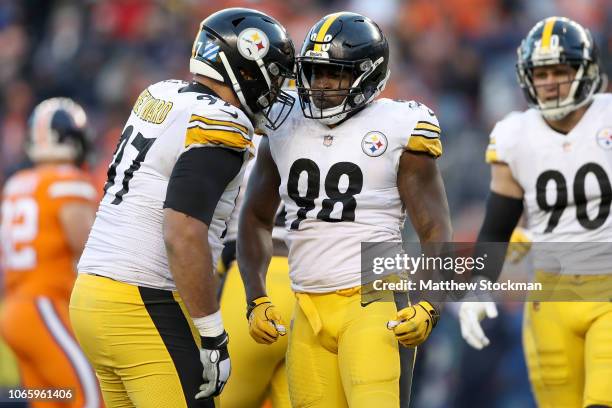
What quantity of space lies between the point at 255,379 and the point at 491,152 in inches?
58.7

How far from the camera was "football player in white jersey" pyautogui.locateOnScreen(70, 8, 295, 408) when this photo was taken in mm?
3789

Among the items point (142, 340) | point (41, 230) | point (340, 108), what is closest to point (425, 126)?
point (340, 108)

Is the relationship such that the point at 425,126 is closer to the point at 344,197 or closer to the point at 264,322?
the point at 344,197

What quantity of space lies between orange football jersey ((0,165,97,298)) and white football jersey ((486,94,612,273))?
2.34 metres

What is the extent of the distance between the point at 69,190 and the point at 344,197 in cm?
230

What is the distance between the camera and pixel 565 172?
483cm

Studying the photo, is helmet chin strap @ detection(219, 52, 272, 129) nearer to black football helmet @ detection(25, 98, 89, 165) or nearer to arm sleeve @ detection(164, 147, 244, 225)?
arm sleeve @ detection(164, 147, 244, 225)

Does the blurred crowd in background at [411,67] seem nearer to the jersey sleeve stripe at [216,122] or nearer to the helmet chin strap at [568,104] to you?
the helmet chin strap at [568,104]

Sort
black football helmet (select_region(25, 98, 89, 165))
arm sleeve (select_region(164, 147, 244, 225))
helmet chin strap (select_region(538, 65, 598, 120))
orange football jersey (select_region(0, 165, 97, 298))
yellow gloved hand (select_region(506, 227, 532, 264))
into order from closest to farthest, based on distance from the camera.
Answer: arm sleeve (select_region(164, 147, 244, 225)), helmet chin strap (select_region(538, 65, 598, 120)), yellow gloved hand (select_region(506, 227, 532, 264)), orange football jersey (select_region(0, 165, 97, 298)), black football helmet (select_region(25, 98, 89, 165))

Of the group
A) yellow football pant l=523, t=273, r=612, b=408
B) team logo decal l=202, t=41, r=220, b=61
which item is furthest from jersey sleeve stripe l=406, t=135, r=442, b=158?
yellow football pant l=523, t=273, r=612, b=408

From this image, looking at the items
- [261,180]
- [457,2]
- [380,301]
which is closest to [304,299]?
[380,301]

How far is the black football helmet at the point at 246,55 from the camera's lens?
4.09 m

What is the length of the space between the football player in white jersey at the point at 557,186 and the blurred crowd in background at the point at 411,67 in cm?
261

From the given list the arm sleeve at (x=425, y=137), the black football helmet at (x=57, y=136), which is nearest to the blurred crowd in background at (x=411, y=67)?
the black football helmet at (x=57, y=136)
